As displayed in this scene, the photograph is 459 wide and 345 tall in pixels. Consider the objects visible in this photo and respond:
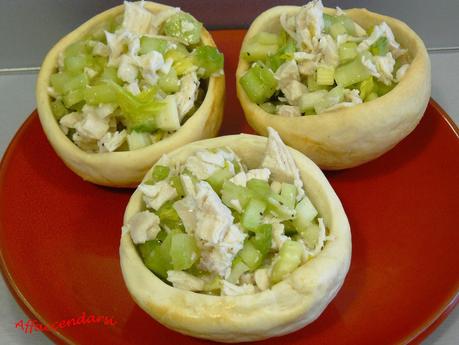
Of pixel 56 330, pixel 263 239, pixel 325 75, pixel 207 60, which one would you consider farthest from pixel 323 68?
pixel 56 330

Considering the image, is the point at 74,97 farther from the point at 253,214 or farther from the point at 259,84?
the point at 253,214

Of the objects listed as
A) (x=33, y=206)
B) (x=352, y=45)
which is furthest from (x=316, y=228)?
(x=33, y=206)

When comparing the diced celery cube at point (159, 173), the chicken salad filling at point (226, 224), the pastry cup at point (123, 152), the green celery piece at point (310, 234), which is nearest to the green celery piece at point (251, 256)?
the chicken salad filling at point (226, 224)

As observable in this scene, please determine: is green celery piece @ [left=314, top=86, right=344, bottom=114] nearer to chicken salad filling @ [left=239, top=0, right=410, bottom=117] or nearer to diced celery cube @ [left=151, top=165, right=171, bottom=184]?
chicken salad filling @ [left=239, top=0, right=410, bottom=117]

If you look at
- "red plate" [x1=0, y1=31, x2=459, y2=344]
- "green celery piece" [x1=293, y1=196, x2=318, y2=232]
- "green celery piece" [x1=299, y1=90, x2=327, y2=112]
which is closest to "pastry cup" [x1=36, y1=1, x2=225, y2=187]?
"red plate" [x1=0, y1=31, x2=459, y2=344]

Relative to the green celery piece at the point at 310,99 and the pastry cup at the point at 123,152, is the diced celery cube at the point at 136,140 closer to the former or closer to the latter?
the pastry cup at the point at 123,152

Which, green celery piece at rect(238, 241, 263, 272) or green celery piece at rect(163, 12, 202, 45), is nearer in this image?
green celery piece at rect(238, 241, 263, 272)
